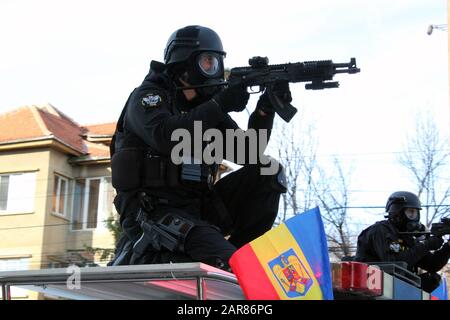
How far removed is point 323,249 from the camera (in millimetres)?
2803

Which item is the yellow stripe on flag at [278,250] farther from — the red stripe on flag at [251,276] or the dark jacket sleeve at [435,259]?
the dark jacket sleeve at [435,259]

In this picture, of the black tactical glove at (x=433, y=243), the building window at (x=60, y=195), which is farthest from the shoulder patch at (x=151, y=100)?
the building window at (x=60, y=195)

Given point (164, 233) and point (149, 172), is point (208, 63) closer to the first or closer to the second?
point (149, 172)

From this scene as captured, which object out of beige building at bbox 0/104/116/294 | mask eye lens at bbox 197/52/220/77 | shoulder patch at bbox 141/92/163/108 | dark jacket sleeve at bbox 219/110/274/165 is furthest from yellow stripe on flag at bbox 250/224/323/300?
beige building at bbox 0/104/116/294

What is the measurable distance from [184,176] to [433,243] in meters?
4.12

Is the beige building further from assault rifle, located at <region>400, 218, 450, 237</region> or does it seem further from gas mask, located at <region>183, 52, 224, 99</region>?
gas mask, located at <region>183, 52, 224, 99</region>

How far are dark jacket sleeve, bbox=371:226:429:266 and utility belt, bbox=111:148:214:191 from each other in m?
3.32

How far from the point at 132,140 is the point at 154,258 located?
65cm

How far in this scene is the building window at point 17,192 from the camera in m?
30.4

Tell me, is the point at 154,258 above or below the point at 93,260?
below

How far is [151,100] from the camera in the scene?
3.97 metres

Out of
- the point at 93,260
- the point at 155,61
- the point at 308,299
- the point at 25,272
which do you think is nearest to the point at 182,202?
the point at 155,61
